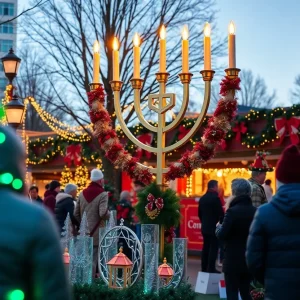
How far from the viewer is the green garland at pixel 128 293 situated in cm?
700

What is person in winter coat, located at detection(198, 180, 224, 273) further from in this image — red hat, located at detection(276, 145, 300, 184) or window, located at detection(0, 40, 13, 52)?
window, located at detection(0, 40, 13, 52)

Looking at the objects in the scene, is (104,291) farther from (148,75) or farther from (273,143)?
(148,75)

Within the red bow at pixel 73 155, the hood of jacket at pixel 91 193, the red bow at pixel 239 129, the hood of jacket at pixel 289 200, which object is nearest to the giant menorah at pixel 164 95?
the hood of jacket at pixel 91 193

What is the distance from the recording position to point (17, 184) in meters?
2.34

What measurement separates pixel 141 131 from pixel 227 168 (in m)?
2.86

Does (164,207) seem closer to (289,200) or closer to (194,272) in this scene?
(289,200)

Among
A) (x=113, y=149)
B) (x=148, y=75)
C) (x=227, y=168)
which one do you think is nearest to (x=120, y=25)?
(x=148, y=75)

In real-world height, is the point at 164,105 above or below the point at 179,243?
above

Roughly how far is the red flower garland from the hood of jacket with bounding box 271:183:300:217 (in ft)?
11.7

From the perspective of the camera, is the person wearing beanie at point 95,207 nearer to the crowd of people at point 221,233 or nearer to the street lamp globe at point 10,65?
the crowd of people at point 221,233

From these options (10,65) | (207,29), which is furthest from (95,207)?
(207,29)

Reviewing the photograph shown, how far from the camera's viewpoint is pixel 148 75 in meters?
20.0

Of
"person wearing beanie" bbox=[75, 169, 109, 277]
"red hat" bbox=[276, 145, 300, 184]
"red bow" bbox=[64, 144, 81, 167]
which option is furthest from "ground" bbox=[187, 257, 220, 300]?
"red bow" bbox=[64, 144, 81, 167]

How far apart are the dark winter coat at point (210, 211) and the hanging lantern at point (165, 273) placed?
4.76 metres
